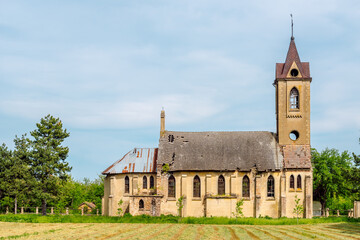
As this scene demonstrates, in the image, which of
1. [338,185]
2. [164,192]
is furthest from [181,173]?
[338,185]

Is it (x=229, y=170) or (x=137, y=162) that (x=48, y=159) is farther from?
(x=229, y=170)

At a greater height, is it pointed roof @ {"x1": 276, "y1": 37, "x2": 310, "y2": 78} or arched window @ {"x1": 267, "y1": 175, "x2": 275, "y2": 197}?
pointed roof @ {"x1": 276, "y1": 37, "x2": 310, "y2": 78}

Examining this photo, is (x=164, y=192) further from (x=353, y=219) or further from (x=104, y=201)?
(x=353, y=219)

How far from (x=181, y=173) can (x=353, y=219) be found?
2029cm

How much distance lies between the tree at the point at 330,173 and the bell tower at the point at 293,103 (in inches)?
522

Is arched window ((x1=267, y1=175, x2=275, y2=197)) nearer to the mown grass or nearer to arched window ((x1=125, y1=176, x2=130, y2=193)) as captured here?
the mown grass

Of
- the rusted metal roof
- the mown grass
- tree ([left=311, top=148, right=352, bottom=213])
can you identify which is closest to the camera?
the mown grass

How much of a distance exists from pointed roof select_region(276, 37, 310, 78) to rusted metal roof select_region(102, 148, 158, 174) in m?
19.0

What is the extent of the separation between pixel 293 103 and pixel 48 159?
105ft

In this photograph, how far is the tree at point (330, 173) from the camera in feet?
→ 232

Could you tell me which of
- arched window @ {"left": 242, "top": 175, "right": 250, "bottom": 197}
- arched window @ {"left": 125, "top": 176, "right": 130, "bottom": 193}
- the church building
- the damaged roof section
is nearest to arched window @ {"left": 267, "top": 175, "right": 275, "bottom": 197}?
the church building

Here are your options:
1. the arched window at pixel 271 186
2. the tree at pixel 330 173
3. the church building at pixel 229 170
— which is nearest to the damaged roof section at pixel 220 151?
the church building at pixel 229 170

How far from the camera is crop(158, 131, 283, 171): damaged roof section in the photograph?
57562 mm

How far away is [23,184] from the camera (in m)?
60.3
